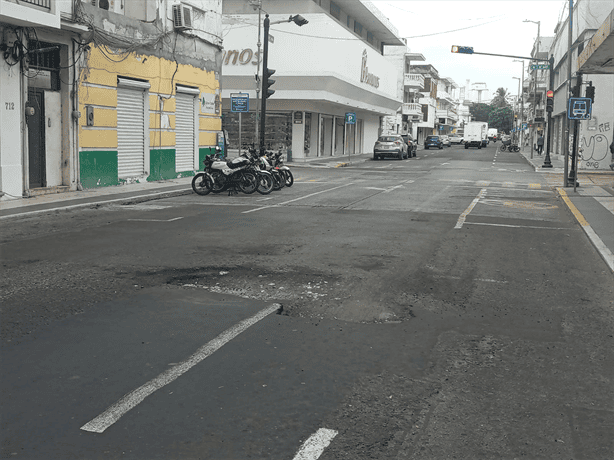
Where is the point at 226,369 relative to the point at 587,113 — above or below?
below

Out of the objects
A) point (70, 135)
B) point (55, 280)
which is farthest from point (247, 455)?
point (70, 135)

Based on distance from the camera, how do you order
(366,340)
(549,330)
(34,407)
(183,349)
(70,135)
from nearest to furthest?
(34,407) < (183,349) < (366,340) < (549,330) < (70,135)

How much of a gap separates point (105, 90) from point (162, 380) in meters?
16.7

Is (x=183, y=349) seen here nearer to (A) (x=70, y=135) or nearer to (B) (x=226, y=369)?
(B) (x=226, y=369)

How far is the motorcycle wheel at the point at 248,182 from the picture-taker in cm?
1862

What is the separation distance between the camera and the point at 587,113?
2039 cm

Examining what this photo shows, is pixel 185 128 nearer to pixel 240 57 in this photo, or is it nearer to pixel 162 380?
pixel 240 57

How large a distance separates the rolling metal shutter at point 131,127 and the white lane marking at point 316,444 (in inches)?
716

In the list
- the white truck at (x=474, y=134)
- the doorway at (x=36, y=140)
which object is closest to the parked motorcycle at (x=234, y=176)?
the doorway at (x=36, y=140)

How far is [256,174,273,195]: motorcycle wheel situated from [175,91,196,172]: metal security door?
6.30 meters

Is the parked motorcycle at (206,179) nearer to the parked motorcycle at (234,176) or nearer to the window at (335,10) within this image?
the parked motorcycle at (234,176)

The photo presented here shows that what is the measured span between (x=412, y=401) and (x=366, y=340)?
4.12 feet

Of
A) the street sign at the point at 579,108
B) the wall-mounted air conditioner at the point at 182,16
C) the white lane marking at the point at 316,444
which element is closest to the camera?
the white lane marking at the point at 316,444

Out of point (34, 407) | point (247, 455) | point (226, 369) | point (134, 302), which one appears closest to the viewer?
point (247, 455)
